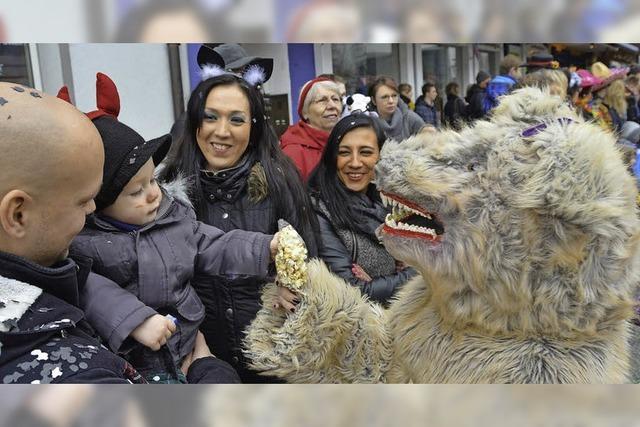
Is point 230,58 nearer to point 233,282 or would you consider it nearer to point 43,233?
point 233,282

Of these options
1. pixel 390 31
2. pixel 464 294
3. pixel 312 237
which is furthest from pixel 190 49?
pixel 390 31

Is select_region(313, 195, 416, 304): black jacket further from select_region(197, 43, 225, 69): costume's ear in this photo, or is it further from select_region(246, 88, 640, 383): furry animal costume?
select_region(197, 43, 225, 69): costume's ear

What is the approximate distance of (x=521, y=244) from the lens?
3.21 feet

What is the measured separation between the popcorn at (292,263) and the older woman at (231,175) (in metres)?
0.35

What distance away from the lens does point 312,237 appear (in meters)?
1.52

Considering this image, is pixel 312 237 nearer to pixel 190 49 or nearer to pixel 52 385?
pixel 52 385

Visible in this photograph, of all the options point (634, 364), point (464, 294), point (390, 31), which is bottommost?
point (634, 364)

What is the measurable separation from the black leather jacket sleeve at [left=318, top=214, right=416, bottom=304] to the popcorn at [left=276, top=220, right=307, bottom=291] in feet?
1.05

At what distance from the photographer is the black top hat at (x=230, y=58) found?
160 cm

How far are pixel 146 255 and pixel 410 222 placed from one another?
589 mm

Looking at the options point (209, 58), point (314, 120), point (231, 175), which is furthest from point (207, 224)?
point (314, 120)

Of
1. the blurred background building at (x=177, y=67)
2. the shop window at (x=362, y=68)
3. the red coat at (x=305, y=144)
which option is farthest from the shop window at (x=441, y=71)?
the red coat at (x=305, y=144)

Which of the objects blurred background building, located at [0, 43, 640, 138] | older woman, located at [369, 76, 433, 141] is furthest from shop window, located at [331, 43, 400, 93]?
older woman, located at [369, 76, 433, 141]

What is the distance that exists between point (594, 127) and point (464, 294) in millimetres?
407
